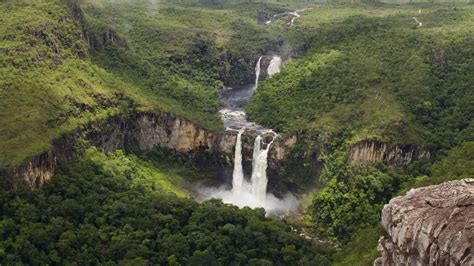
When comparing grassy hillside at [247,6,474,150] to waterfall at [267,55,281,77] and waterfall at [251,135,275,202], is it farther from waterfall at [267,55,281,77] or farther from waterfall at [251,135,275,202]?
waterfall at [267,55,281,77]

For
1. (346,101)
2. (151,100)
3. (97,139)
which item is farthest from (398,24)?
(97,139)

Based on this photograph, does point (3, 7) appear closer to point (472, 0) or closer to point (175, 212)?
point (175, 212)

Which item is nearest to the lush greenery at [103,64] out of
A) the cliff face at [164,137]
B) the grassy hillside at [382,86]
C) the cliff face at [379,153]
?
the cliff face at [164,137]

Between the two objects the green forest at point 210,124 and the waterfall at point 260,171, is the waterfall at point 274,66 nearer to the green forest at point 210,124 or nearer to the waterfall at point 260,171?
the green forest at point 210,124

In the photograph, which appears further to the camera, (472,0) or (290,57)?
(472,0)

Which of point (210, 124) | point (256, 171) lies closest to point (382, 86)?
point (256, 171)

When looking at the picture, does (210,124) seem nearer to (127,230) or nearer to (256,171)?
(256,171)

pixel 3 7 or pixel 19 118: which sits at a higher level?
pixel 3 7
